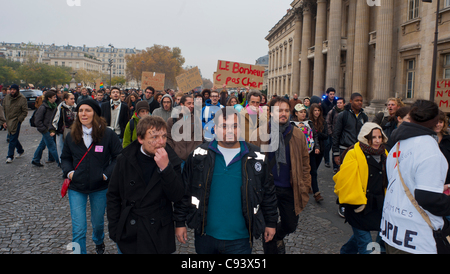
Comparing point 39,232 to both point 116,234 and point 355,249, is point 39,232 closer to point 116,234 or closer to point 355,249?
point 116,234

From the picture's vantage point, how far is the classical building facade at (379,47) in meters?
15.4

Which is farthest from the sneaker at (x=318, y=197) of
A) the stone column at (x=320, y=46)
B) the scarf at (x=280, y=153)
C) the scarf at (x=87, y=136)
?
the stone column at (x=320, y=46)

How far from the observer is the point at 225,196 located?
276 centimetres

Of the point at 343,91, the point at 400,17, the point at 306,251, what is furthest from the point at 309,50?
the point at 306,251

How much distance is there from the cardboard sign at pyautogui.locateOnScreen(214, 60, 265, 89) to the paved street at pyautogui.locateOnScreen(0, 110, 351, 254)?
4.06 meters

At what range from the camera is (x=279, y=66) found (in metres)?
52.5

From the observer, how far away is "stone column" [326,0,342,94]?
24.0 meters

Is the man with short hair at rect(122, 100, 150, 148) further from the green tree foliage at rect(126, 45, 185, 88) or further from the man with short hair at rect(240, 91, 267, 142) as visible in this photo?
the green tree foliage at rect(126, 45, 185, 88)

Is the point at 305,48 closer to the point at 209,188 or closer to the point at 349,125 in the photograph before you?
the point at 349,125

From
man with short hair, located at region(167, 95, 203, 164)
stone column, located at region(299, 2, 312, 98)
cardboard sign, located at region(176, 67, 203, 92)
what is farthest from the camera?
stone column, located at region(299, 2, 312, 98)

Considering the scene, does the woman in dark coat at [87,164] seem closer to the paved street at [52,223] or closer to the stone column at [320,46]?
the paved street at [52,223]

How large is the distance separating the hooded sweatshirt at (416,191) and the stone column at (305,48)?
32384 millimetres

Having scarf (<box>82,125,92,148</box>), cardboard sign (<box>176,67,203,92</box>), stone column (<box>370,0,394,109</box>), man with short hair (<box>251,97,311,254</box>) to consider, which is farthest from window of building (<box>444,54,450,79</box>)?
scarf (<box>82,125,92,148</box>)

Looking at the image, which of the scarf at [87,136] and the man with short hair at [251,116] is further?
the man with short hair at [251,116]
